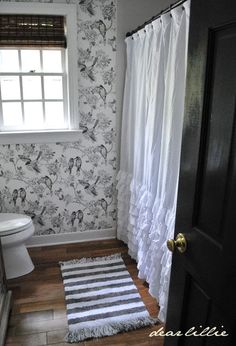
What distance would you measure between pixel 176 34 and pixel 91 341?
5.84ft

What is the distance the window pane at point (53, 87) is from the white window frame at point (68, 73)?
0.10 meters

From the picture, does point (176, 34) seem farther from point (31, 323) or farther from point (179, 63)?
point (31, 323)

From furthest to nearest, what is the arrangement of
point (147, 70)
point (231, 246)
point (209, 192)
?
point (147, 70)
point (209, 192)
point (231, 246)

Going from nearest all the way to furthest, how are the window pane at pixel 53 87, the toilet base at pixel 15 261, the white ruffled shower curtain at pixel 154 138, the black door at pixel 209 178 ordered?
1. the black door at pixel 209 178
2. the white ruffled shower curtain at pixel 154 138
3. the toilet base at pixel 15 261
4. the window pane at pixel 53 87

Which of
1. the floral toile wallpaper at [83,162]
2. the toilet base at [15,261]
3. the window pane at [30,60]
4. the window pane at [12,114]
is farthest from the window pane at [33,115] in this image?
the toilet base at [15,261]

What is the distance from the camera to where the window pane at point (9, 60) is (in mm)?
2484

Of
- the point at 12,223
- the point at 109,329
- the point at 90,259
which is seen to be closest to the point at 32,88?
the point at 12,223

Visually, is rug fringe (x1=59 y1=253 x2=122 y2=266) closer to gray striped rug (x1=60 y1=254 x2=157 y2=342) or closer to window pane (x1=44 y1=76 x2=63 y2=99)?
gray striped rug (x1=60 y1=254 x2=157 y2=342)

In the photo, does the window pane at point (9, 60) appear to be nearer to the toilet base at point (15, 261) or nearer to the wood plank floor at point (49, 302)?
the toilet base at point (15, 261)

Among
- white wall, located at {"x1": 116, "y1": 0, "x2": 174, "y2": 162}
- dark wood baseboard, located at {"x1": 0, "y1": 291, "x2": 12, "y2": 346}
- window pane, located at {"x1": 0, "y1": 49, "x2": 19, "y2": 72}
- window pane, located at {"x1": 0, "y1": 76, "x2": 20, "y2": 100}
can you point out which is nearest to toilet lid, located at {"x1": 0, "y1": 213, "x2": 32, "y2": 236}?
dark wood baseboard, located at {"x1": 0, "y1": 291, "x2": 12, "y2": 346}

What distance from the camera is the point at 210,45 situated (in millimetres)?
918

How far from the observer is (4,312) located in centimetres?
186

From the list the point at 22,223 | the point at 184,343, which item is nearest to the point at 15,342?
the point at 22,223

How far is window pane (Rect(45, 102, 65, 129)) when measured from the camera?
2648 millimetres
